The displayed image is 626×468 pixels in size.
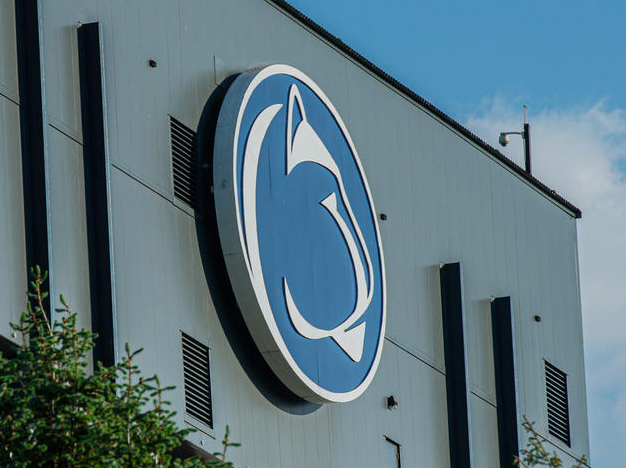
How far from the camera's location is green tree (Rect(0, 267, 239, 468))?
1387 cm

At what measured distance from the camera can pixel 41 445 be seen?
45.2 ft

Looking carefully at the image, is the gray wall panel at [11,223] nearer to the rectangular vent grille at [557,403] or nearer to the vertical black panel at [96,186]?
the vertical black panel at [96,186]

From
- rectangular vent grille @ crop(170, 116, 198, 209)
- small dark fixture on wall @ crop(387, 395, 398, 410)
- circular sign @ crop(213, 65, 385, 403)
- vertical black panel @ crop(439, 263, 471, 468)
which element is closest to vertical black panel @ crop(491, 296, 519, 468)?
vertical black panel @ crop(439, 263, 471, 468)

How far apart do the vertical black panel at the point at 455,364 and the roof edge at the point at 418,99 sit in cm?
325

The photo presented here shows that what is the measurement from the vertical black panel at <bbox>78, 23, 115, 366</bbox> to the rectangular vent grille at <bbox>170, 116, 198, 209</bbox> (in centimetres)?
194

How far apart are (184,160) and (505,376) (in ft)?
34.5

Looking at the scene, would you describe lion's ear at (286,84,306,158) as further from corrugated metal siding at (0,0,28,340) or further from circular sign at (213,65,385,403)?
→ corrugated metal siding at (0,0,28,340)

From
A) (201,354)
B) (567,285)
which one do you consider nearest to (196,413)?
(201,354)

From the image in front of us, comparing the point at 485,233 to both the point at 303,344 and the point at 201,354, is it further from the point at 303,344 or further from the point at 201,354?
the point at 201,354

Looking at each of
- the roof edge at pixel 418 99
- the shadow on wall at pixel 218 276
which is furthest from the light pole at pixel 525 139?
the shadow on wall at pixel 218 276

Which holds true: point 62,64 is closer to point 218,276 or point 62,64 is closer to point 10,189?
point 10,189

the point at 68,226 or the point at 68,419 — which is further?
the point at 68,226

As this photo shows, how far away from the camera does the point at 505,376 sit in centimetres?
3050

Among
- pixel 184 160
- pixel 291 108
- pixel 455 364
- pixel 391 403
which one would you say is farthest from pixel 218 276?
pixel 455 364
